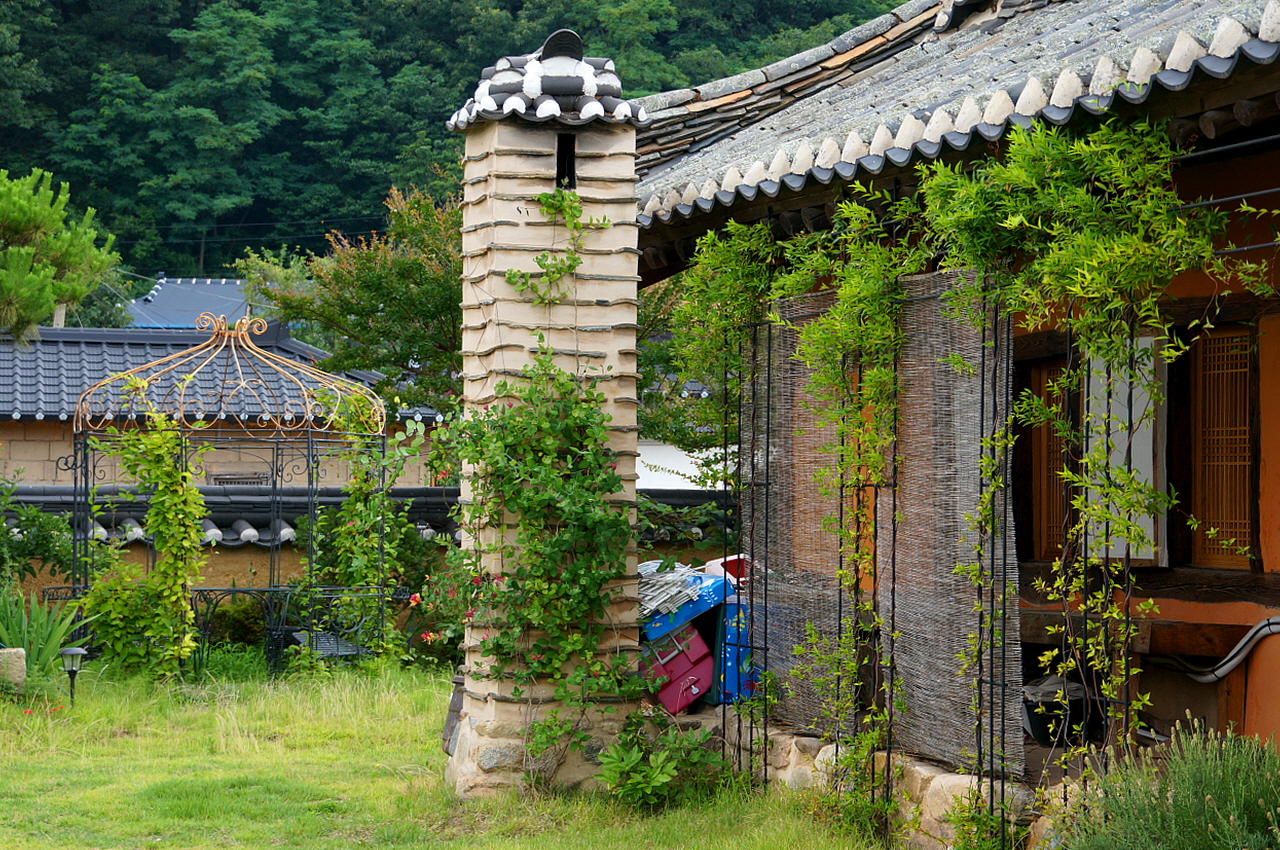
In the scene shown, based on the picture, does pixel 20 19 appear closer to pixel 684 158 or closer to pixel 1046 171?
pixel 684 158

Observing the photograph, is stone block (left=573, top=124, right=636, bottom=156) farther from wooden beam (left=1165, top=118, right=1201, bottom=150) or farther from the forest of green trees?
the forest of green trees

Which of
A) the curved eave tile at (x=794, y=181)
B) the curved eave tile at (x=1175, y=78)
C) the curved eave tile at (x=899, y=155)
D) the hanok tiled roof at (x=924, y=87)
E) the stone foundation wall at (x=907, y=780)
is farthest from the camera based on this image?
the curved eave tile at (x=794, y=181)

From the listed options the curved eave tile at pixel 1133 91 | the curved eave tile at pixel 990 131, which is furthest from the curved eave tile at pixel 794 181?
the curved eave tile at pixel 1133 91

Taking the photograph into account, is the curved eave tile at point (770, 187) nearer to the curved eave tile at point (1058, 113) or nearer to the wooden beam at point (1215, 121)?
the curved eave tile at point (1058, 113)

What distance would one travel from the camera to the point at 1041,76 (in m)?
4.63

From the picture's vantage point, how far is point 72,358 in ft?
64.7

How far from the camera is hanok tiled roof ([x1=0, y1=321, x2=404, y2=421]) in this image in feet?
61.2

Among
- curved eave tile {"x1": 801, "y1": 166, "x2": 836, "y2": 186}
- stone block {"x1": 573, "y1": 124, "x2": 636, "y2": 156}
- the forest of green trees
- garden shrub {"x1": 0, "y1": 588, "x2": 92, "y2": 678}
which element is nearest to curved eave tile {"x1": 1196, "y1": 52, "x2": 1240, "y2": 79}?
curved eave tile {"x1": 801, "y1": 166, "x2": 836, "y2": 186}

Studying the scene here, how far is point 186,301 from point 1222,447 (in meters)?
33.2

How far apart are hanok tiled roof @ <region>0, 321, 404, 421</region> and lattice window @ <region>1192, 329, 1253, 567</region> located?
48.6ft

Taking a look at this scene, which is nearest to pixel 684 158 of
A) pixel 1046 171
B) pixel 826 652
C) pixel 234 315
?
pixel 826 652

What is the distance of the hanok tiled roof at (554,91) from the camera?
675cm

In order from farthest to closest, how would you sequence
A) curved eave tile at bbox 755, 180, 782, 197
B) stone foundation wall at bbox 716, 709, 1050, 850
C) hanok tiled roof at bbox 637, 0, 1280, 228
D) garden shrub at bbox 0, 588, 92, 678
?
garden shrub at bbox 0, 588, 92, 678 → curved eave tile at bbox 755, 180, 782, 197 → stone foundation wall at bbox 716, 709, 1050, 850 → hanok tiled roof at bbox 637, 0, 1280, 228

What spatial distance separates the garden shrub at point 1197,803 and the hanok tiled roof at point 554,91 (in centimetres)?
430
